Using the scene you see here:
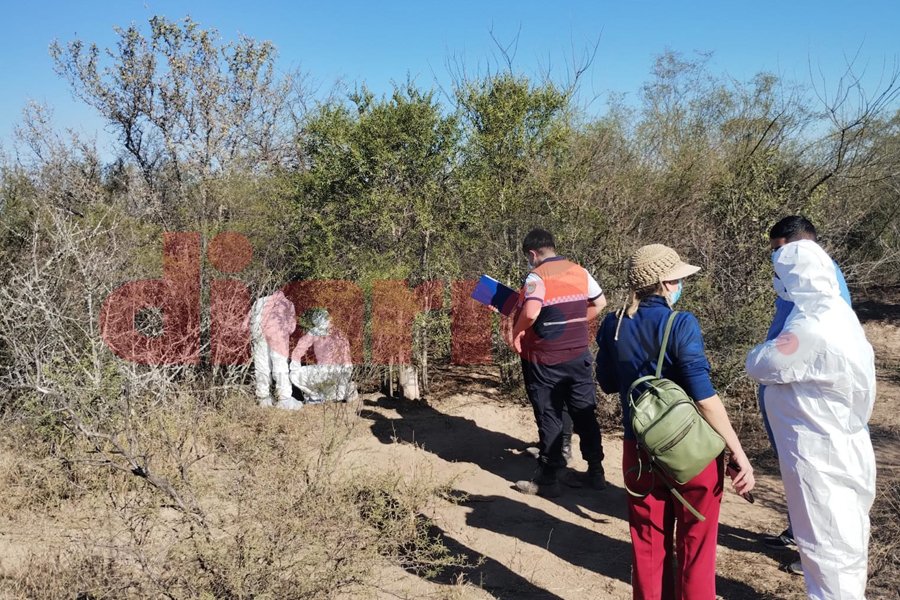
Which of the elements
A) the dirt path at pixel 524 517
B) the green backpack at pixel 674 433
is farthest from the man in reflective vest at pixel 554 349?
the green backpack at pixel 674 433

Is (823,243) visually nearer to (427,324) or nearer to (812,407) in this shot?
(427,324)

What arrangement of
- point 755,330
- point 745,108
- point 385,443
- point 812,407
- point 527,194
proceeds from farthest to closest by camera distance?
point 745,108 → point 527,194 → point 755,330 → point 385,443 → point 812,407

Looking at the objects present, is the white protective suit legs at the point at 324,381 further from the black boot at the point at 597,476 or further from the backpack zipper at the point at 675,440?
the backpack zipper at the point at 675,440

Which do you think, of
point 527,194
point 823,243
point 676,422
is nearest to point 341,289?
point 527,194

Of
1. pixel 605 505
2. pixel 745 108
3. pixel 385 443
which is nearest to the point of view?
pixel 605 505

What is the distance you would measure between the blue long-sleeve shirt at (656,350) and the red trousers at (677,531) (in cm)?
23

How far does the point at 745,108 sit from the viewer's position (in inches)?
347

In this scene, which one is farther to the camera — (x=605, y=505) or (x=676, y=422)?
(x=605, y=505)

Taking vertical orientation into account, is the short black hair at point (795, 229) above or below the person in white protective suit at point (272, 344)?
above

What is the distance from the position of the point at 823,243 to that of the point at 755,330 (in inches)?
55.3

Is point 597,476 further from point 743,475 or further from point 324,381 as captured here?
point 324,381

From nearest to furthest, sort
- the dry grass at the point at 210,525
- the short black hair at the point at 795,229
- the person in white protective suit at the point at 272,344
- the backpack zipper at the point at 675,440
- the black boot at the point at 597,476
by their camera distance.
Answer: the backpack zipper at the point at 675,440
the dry grass at the point at 210,525
the short black hair at the point at 795,229
the black boot at the point at 597,476
the person in white protective suit at the point at 272,344

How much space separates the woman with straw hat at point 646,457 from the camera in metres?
2.52

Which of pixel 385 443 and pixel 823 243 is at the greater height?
pixel 823 243
